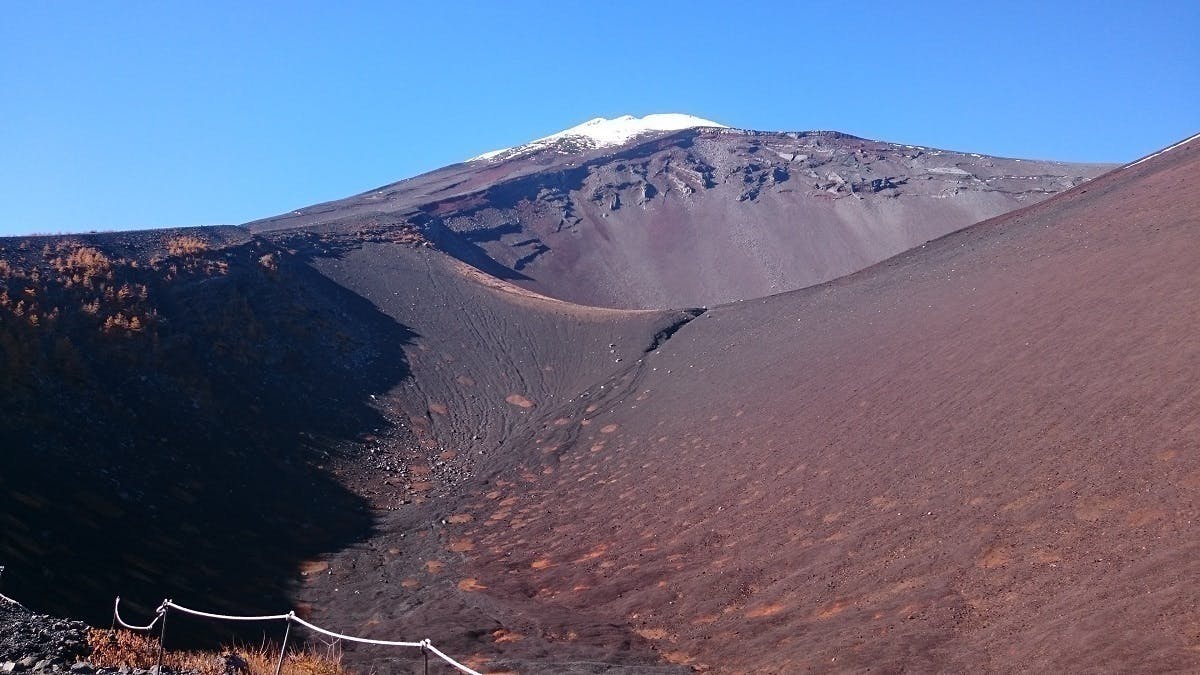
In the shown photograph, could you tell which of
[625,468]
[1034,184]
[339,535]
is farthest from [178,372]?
[1034,184]

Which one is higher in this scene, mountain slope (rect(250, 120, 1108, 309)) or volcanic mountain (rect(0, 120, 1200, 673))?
mountain slope (rect(250, 120, 1108, 309))

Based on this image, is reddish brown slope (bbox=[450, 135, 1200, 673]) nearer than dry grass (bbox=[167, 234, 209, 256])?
Yes

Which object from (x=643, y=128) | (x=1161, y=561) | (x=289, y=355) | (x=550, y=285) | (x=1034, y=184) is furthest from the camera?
(x=643, y=128)

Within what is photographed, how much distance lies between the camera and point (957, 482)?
15.5 metres

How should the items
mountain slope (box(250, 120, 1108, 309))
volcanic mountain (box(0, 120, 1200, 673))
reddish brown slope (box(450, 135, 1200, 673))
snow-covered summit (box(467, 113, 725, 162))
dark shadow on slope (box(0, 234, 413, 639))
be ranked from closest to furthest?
reddish brown slope (box(450, 135, 1200, 673)) < volcanic mountain (box(0, 120, 1200, 673)) < dark shadow on slope (box(0, 234, 413, 639)) < mountain slope (box(250, 120, 1108, 309)) < snow-covered summit (box(467, 113, 725, 162))

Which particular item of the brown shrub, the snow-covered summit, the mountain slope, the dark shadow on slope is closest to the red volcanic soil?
the dark shadow on slope

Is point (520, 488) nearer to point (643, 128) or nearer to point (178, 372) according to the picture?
point (178, 372)

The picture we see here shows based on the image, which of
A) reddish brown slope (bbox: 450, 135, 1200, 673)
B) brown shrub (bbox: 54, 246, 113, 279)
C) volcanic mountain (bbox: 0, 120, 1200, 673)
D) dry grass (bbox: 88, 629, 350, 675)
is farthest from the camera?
brown shrub (bbox: 54, 246, 113, 279)

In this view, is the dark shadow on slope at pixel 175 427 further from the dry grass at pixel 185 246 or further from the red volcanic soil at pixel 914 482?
the red volcanic soil at pixel 914 482

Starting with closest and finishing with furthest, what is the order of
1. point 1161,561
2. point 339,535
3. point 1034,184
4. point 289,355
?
point 1161,561 → point 339,535 → point 289,355 → point 1034,184

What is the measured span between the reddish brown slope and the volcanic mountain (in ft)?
0.26

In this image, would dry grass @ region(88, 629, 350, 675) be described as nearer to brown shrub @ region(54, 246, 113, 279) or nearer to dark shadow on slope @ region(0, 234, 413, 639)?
dark shadow on slope @ region(0, 234, 413, 639)

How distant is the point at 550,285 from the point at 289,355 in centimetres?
2665

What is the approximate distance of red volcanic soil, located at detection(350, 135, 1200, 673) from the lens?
36.9 ft
